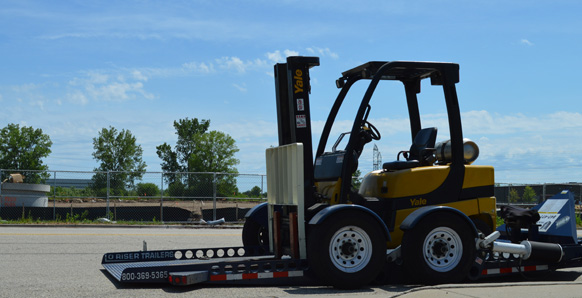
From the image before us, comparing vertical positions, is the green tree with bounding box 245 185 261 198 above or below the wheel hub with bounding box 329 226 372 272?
above

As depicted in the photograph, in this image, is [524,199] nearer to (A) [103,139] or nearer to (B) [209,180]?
(B) [209,180]

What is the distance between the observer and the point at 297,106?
852 cm

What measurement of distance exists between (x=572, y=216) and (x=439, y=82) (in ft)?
9.37

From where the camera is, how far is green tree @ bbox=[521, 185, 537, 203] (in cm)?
3369

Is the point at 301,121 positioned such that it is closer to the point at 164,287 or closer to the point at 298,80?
the point at 298,80

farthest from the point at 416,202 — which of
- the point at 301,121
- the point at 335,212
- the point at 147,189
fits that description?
the point at 147,189

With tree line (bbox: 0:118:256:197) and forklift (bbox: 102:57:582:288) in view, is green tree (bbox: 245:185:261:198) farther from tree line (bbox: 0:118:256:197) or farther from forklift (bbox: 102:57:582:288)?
tree line (bbox: 0:118:256:197)

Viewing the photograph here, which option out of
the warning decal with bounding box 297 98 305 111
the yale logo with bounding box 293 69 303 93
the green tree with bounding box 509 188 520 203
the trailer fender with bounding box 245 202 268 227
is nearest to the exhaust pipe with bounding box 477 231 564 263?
the warning decal with bounding box 297 98 305 111

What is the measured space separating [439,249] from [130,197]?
872 inches

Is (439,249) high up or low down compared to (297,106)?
down

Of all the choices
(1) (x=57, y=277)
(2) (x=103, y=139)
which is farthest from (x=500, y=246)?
(2) (x=103, y=139)

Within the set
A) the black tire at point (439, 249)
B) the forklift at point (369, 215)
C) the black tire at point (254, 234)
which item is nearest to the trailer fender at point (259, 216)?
the black tire at point (254, 234)

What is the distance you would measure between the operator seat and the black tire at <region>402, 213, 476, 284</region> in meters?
0.90

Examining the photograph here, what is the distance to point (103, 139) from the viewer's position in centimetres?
8500
